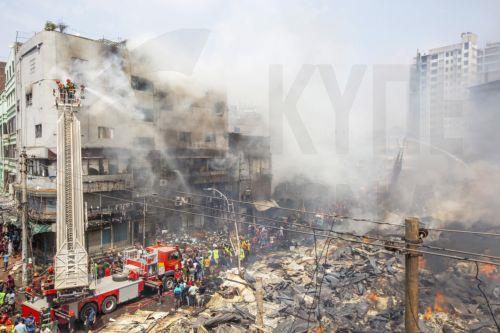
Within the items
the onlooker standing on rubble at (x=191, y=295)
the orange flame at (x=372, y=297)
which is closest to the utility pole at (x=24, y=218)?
the onlooker standing on rubble at (x=191, y=295)

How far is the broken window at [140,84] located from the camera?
29812 millimetres

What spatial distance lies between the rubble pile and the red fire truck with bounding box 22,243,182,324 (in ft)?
9.07

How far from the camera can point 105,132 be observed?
27.6 meters

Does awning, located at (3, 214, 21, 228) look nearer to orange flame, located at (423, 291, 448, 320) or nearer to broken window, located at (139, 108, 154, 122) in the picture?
broken window, located at (139, 108, 154, 122)

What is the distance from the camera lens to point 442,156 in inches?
1495

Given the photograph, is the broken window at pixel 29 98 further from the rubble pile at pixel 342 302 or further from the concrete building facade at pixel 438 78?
the concrete building facade at pixel 438 78

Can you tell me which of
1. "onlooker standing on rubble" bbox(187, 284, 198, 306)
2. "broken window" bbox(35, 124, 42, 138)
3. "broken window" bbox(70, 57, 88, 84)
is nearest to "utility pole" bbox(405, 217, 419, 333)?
"onlooker standing on rubble" bbox(187, 284, 198, 306)

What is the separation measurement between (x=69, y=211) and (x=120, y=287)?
4.28 m

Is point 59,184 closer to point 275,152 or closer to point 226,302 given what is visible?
point 226,302

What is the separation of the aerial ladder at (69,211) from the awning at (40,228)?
36.1 ft

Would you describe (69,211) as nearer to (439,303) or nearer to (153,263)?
(153,263)

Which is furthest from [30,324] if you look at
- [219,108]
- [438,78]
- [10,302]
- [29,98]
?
[438,78]

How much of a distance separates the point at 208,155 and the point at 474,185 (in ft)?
73.7

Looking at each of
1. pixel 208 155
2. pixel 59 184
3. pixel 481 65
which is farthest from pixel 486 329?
pixel 481 65
